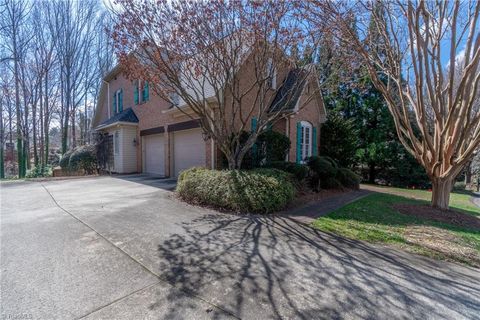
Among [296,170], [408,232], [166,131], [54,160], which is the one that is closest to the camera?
[408,232]

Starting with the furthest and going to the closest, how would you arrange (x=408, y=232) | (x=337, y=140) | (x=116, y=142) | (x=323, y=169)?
1. (x=337, y=140)
2. (x=116, y=142)
3. (x=323, y=169)
4. (x=408, y=232)

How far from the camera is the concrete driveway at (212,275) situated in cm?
233

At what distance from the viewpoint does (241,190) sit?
6066 mm

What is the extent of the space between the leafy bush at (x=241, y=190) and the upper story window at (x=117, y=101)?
12.1 m

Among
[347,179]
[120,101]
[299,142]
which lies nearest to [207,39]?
[299,142]

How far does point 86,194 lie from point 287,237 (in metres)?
6.97

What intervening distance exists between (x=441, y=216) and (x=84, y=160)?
17.6 metres

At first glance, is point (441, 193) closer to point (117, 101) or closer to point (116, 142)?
point (116, 142)

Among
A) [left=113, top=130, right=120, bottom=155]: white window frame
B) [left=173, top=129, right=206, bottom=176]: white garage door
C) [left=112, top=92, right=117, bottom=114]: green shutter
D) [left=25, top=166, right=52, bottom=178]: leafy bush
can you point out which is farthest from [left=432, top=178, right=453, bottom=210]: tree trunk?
[left=25, top=166, right=52, bottom=178]: leafy bush

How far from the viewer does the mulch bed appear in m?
5.63

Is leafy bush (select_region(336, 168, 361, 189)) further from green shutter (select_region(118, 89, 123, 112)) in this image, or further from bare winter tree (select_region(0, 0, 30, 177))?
bare winter tree (select_region(0, 0, 30, 177))

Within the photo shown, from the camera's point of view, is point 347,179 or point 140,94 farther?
point 140,94

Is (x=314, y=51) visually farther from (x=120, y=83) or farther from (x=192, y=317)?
(x=120, y=83)

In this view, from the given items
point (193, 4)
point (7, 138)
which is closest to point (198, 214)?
point (193, 4)
